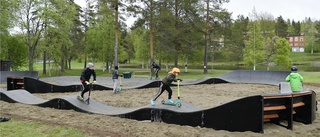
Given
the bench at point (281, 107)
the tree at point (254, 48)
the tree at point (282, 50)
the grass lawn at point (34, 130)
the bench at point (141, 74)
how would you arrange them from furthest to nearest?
1. the tree at point (282, 50)
2. the tree at point (254, 48)
3. the bench at point (141, 74)
4. the bench at point (281, 107)
5. the grass lawn at point (34, 130)

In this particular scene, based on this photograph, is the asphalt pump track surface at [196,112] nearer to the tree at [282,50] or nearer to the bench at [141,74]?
the bench at [141,74]

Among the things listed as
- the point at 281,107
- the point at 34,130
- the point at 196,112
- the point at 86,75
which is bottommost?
the point at 34,130

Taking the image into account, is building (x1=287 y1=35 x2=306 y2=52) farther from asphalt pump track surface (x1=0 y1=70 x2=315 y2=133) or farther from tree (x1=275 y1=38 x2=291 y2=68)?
asphalt pump track surface (x1=0 y1=70 x2=315 y2=133)

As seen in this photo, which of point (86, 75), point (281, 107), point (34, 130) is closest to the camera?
point (34, 130)

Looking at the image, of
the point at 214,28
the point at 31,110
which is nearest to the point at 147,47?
the point at 214,28

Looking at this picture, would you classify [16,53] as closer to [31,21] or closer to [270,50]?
[31,21]

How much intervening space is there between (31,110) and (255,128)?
7.76 meters

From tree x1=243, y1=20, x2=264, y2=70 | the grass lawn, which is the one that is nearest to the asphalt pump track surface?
the grass lawn

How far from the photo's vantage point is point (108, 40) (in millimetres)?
46531

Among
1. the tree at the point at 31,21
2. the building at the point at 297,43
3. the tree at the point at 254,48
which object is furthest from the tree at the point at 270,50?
the building at the point at 297,43

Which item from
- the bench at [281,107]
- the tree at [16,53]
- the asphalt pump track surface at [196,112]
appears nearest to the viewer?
the asphalt pump track surface at [196,112]

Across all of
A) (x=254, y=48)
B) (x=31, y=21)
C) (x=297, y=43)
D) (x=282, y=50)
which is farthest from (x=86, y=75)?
(x=297, y=43)

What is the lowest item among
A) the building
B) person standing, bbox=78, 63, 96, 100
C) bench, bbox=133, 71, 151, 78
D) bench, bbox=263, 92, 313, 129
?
bench, bbox=133, 71, 151, 78

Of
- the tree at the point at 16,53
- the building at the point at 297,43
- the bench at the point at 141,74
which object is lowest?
the bench at the point at 141,74
